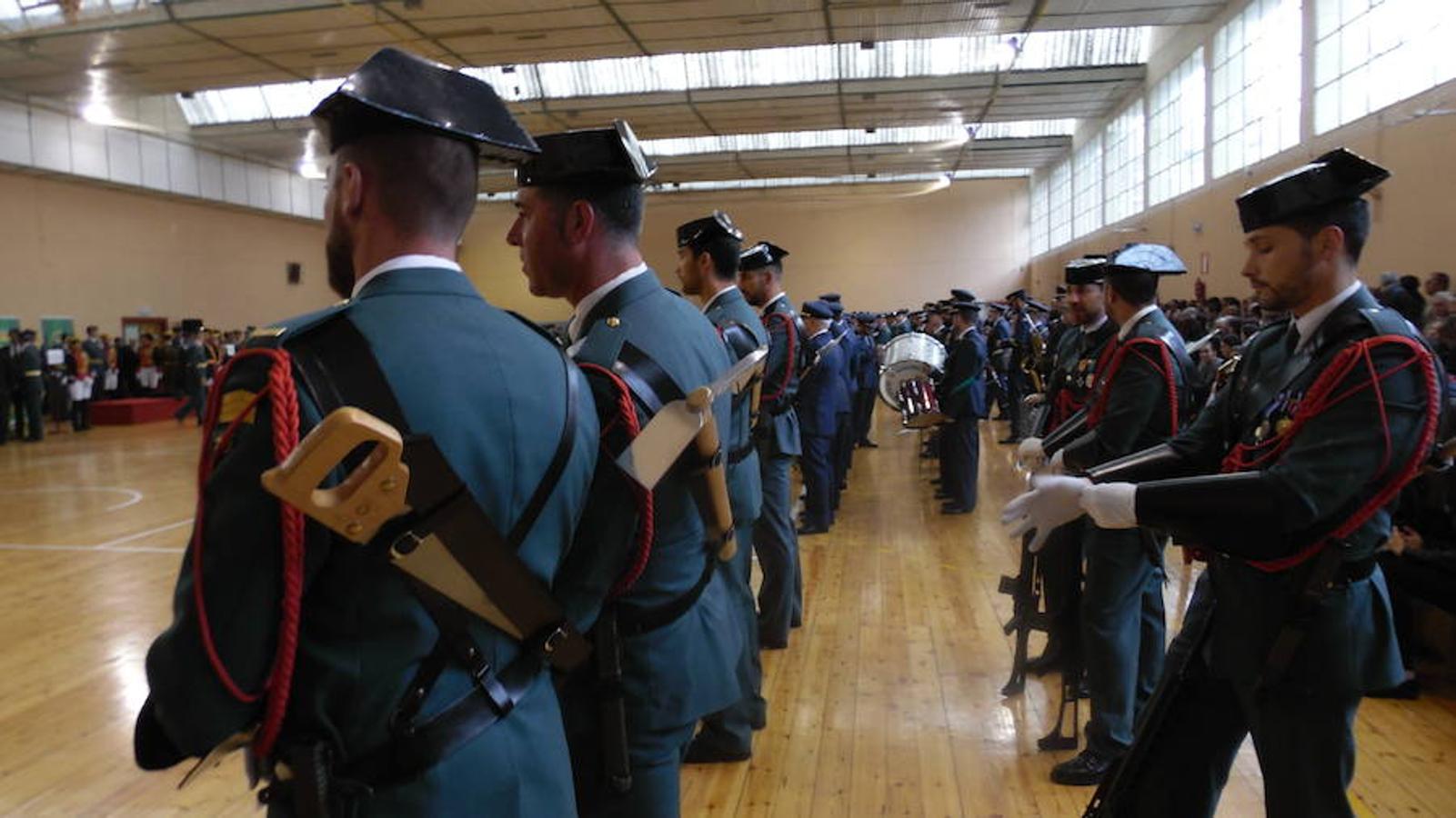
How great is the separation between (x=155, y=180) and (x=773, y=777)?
18.2 m

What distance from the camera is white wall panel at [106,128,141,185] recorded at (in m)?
16.6

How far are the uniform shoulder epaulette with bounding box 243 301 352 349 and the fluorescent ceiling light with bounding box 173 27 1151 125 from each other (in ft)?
45.5

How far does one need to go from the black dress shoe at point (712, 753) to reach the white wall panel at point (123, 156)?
683 inches

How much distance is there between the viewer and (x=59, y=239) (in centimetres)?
1662

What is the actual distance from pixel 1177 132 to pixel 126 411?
17.2 metres

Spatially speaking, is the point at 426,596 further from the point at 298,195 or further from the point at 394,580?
the point at 298,195

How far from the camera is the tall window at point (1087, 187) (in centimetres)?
1898

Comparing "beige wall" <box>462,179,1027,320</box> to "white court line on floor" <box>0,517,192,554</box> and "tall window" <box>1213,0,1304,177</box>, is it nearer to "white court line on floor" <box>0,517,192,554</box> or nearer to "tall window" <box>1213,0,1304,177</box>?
"tall window" <box>1213,0,1304,177</box>

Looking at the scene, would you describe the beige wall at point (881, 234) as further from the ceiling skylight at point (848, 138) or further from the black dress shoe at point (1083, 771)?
the black dress shoe at point (1083, 771)

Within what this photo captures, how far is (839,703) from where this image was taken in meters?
3.88

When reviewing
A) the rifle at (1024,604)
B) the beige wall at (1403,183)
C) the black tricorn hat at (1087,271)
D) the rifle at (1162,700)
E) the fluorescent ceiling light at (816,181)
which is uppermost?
the fluorescent ceiling light at (816,181)

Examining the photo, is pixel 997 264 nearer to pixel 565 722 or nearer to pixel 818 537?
pixel 818 537

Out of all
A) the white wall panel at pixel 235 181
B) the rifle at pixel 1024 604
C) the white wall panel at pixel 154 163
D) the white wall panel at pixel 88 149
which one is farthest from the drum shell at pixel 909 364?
the white wall panel at pixel 235 181

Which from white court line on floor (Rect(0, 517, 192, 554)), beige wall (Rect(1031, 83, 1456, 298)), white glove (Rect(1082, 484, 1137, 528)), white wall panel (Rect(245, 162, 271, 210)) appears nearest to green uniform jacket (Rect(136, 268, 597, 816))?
white glove (Rect(1082, 484, 1137, 528))
